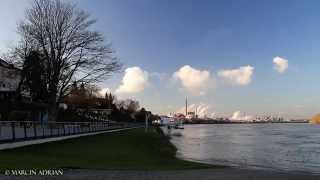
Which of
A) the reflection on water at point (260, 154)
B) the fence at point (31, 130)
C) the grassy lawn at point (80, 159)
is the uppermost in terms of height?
the fence at point (31, 130)

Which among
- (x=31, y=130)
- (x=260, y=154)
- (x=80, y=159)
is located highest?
(x=31, y=130)

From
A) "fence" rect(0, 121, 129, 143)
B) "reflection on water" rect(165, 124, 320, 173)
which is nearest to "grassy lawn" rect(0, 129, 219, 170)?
"fence" rect(0, 121, 129, 143)

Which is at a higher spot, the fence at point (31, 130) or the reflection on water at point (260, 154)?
the fence at point (31, 130)

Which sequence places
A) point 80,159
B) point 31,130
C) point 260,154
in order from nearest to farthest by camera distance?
point 80,159 < point 31,130 < point 260,154

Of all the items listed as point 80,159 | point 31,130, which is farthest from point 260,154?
point 80,159

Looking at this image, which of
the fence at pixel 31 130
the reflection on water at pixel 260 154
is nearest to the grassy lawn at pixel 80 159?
the fence at pixel 31 130

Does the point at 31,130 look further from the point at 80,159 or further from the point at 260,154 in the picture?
the point at 260,154

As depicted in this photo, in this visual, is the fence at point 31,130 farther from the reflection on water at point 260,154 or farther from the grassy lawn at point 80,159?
the reflection on water at point 260,154

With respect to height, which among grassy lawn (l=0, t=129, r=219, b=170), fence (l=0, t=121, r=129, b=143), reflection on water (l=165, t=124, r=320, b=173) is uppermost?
fence (l=0, t=121, r=129, b=143)

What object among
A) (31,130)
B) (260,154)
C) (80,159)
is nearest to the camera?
(80,159)

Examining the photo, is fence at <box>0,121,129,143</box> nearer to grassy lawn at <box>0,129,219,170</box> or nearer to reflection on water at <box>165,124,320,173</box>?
grassy lawn at <box>0,129,219,170</box>

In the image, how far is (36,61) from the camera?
70188 mm

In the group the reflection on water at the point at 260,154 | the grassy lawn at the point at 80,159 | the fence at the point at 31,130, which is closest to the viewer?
the grassy lawn at the point at 80,159

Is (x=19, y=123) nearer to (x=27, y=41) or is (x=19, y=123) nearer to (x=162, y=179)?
(x=162, y=179)
